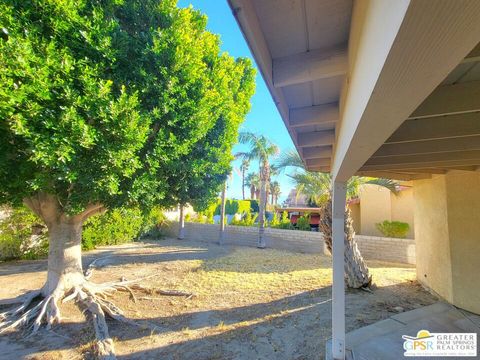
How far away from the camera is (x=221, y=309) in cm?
589

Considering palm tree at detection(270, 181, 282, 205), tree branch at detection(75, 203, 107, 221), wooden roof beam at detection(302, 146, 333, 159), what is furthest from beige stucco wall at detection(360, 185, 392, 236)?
palm tree at detection(270, 181, 282, 205)

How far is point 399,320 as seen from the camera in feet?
15.6

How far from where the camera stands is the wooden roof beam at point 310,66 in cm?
191

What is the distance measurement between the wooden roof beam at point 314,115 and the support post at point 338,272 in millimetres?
891

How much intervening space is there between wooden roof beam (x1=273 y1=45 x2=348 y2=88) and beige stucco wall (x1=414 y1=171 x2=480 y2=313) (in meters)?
5.09

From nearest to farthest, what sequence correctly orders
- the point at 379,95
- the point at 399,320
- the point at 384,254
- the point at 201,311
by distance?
the point at 379,95 → the point at 399,320 → the point at 201,311 → the point at 384,254

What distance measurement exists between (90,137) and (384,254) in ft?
36.3

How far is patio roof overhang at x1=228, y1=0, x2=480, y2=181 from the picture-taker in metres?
0.74

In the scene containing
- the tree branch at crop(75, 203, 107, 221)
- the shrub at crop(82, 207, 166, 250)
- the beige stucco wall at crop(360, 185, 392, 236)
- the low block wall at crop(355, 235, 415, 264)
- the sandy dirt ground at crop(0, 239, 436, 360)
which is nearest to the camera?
the sandy dirt ground at crop(0, 239, 436, 360)

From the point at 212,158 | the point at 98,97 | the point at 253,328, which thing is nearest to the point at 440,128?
the point at 253,328

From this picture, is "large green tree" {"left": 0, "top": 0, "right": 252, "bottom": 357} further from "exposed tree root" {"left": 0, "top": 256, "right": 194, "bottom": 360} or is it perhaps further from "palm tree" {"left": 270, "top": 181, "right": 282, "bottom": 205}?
"palm tree" {"left": 270, "top": 181, "right": 282, "bottom": 205}

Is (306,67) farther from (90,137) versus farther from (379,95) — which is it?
(90,137)

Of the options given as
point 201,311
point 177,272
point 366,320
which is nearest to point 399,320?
point 366,320

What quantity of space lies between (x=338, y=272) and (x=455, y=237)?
3830mm
